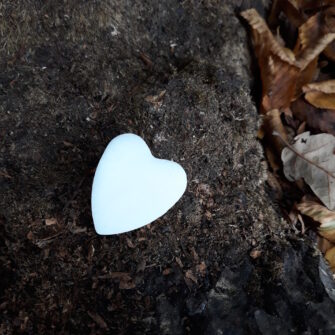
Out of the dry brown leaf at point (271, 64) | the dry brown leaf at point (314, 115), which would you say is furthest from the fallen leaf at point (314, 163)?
the dry brown leaf at point (271, 64)

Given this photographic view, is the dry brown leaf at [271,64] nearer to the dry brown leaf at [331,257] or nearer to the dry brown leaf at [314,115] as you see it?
the dry brown leaf at [314,115]

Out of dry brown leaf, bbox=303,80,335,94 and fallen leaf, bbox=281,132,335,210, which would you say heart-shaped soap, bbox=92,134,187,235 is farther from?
dry brown leaf, bbox=303,80,335,94

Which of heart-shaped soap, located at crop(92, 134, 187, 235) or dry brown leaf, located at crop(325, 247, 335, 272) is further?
dry brown leaf, located at crop(325, 247, 335, 272)

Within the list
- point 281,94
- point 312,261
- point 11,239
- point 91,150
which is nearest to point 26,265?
point 11,239

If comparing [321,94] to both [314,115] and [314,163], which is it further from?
[314,163]

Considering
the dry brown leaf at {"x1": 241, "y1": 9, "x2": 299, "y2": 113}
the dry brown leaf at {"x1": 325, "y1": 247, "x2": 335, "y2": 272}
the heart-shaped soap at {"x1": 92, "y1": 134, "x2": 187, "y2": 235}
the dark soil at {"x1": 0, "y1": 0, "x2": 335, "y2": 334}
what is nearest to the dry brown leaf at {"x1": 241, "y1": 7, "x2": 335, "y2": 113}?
the dry brown leaf at {"x1": 241, "y1": 9, "x2": 299, "y2": 113}
